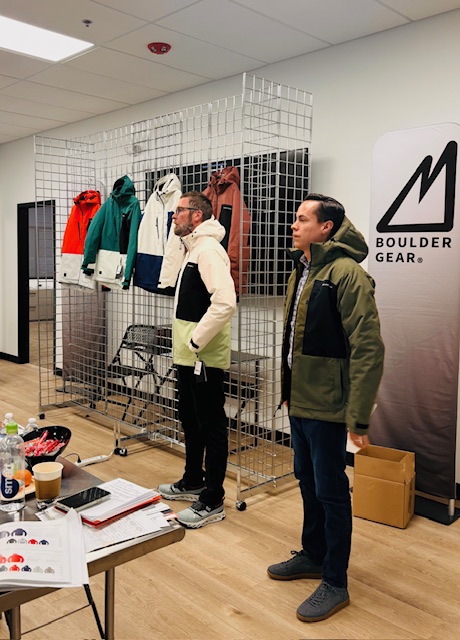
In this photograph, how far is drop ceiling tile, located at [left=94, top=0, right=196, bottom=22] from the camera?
10.8ft

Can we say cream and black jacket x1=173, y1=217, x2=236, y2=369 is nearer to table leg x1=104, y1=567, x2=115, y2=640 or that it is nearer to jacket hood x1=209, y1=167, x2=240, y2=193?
jacket hood x1=209, y1=167, x2=240, y2=193

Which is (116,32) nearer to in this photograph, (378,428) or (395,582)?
(378,428)

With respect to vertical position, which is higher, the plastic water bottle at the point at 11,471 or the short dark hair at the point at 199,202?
the short dark hair at the point at 199,202

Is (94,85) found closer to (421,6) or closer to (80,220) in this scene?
(80,220)

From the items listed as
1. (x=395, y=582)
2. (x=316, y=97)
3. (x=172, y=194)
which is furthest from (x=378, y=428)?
(x=316, y=97)

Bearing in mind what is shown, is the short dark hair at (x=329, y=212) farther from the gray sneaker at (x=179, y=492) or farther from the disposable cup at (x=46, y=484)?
the gray sneaker at (x=179, y=492)

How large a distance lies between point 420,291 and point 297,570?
165cm

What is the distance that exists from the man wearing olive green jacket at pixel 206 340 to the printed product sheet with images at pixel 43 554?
1549mm

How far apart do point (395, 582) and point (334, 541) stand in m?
0.52

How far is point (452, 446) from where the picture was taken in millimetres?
3264

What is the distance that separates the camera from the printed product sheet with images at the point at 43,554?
1.26m

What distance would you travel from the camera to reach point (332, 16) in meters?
3.44

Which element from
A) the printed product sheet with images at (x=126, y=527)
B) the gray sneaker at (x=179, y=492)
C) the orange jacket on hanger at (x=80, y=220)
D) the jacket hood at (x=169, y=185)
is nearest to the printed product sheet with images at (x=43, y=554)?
the printed product sheet with images at (x=126, y=527)

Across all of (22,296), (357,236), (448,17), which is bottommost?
(22,296)
